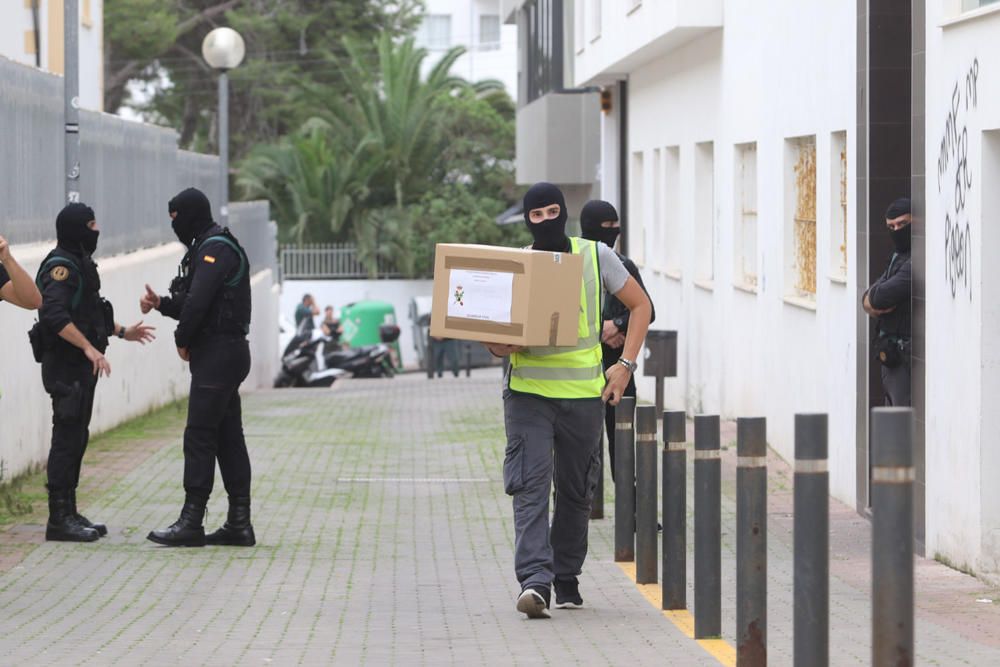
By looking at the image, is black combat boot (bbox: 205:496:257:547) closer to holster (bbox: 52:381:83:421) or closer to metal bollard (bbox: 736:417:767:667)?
holster (bbox: 52:381:83:421)

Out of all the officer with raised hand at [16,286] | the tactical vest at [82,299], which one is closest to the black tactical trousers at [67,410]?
the tactical vest at [82,299]

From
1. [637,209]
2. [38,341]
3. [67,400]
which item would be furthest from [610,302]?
[637,209]

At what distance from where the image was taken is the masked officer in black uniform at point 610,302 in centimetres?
1082

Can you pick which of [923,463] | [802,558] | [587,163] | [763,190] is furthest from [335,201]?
[802,558]

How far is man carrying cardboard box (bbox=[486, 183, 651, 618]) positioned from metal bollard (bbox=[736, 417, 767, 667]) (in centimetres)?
156

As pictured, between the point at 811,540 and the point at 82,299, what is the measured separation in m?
5.71

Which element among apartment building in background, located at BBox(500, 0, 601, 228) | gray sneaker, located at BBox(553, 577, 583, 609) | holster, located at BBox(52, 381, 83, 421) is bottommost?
gray sneaker, located at BBox(553, 577, 583, 609)

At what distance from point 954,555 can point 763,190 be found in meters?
7.61

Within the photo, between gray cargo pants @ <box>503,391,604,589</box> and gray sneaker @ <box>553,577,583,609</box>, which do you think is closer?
gray cargo pants @ <box>503,391,604,589</box>

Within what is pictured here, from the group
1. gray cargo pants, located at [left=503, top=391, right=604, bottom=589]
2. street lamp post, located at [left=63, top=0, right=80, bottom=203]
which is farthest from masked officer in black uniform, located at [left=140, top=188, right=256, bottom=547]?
street lamp post, located at [left=63, top=0, right=80, bottom=203]

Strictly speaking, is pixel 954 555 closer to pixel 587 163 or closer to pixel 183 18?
pixel 587 163

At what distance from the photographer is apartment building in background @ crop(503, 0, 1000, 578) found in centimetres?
1001

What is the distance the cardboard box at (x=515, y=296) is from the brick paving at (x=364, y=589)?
48.6 inches

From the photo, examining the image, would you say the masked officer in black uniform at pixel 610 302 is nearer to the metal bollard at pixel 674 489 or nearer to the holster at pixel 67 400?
the metal bollard at pixel 674 489
